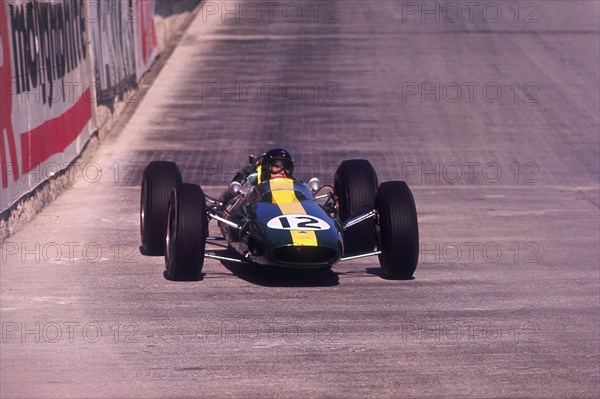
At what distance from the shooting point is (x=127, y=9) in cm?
2416

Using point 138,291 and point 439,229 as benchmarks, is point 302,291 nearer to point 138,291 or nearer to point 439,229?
point 138,291

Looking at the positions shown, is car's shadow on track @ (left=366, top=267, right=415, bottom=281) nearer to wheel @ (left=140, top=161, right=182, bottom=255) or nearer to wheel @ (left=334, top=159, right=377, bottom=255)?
wheel @ (left=334, top=159, right=377, bottom=255)

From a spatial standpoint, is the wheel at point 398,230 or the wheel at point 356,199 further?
the wheel at point 356,199

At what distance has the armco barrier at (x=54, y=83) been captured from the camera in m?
13.7

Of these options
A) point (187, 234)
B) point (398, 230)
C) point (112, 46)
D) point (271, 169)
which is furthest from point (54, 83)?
point (398, 230)

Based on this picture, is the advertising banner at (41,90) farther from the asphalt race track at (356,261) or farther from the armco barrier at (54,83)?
the asphalt race track at (356,261)

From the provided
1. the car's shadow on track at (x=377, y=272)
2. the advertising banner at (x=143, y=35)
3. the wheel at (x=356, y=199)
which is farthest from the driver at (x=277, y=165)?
the advertising banner at (x=143, y=35)

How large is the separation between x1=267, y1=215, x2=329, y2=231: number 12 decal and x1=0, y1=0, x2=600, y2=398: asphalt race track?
0.69 meters

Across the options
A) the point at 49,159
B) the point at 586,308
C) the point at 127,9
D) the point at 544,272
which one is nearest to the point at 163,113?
the point at 127,9

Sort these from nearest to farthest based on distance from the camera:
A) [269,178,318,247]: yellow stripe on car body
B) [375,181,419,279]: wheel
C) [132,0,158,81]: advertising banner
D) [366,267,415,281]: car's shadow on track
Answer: [269,178,318,247]: yellow stripe on car body → [375,181,419,279]: wheel → [366,267,415,281]: car's shadow on track → [132,0,158,81]: advertising banner

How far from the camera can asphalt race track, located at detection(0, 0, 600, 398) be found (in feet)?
28.1

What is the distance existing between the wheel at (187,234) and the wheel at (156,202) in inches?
40.2

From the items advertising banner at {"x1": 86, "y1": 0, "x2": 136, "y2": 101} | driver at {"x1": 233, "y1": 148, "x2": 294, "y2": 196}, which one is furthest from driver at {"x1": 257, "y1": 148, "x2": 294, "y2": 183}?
advertising banner at {"x1": 86, "y1": 0, "x2": 136, "y2": 101}

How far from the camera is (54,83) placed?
16469 millimetres
